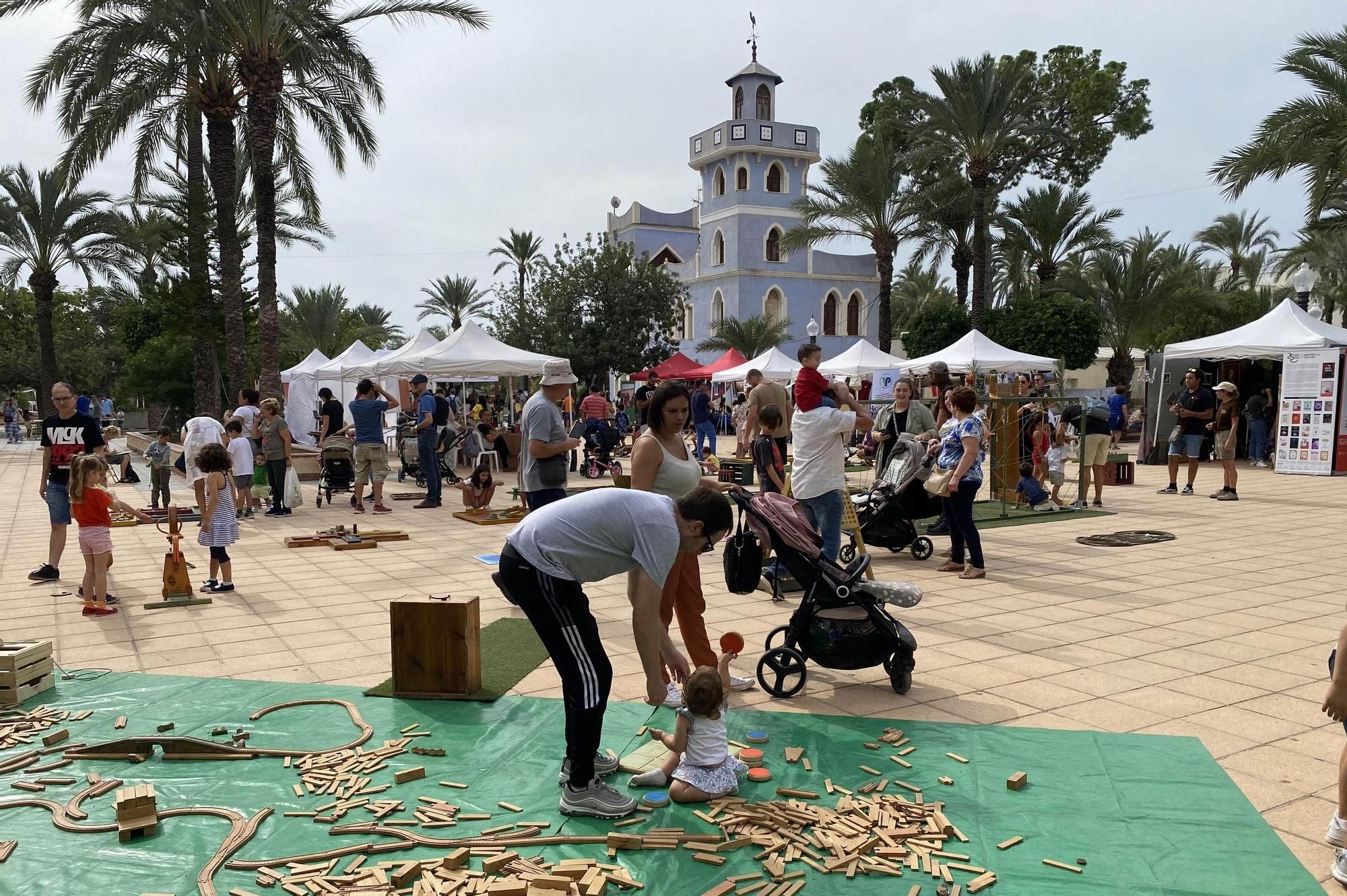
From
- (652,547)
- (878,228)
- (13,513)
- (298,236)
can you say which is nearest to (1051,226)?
(878,228)

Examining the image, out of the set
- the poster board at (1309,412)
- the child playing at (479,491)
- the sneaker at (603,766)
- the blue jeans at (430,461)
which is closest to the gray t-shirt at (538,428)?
the sneaker at (603,766)

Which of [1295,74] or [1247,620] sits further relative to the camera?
[1295,74]

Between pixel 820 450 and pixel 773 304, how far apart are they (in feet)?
128

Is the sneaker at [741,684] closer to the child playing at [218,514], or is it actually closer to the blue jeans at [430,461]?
the child playing at [218,514]

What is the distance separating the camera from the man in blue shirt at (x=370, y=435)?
513 inches

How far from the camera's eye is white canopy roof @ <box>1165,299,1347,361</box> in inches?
677

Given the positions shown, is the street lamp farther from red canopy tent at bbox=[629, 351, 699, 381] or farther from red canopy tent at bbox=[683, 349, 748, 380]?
red canopy tent at bbox=[629, 351, 699, 381]

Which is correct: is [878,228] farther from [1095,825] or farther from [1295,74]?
[1095,825]

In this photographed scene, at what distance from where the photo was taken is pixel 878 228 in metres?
31.2

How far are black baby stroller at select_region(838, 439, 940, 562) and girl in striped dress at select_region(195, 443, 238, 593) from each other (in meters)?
5.41

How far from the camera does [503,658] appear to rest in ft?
19.6

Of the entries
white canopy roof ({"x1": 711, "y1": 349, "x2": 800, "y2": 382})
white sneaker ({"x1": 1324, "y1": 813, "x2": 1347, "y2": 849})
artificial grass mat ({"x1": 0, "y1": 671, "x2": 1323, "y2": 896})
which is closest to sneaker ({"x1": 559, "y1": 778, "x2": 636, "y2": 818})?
artificial grass mat ({"x1": 0, "y1": 671, "x2": 1323, "y2": 896})

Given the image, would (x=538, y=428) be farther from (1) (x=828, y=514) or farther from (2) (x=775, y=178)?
(2) (x=775, y=178)

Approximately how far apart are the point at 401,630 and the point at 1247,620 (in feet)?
19.0
